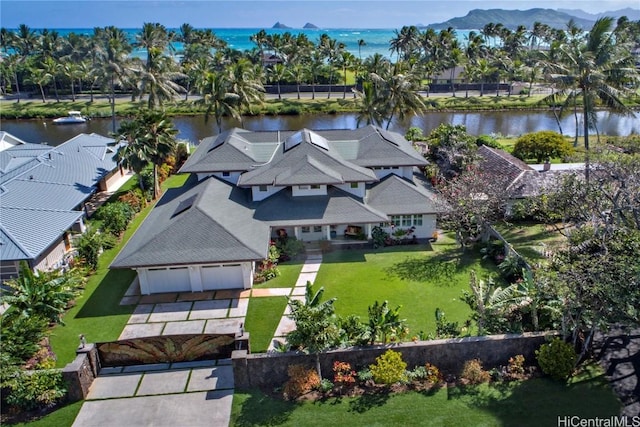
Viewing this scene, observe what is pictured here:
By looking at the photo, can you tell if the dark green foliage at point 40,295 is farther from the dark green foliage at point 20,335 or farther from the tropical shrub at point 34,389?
the tropical shrub at point 34,389

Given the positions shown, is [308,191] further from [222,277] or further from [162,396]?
[162,396]

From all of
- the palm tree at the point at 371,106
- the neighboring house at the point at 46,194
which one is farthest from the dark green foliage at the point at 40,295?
the palm tree at the point at 371,106

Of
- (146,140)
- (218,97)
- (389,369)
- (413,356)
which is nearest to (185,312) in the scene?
(389,369)

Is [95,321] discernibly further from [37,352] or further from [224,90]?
[224,90]

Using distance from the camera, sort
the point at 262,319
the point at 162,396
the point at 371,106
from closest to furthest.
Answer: the point at 162,396 < the point at 262,319 < the point at 371,106

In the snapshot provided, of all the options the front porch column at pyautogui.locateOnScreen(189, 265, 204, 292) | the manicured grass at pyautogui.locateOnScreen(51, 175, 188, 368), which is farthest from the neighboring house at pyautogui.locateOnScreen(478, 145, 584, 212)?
the manicured grass at pyautogui.locateOnScreen(51, 175, 188, 368)

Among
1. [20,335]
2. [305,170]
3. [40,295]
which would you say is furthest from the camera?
[305,170]

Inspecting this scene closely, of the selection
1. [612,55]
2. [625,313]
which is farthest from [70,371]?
[612,55]
